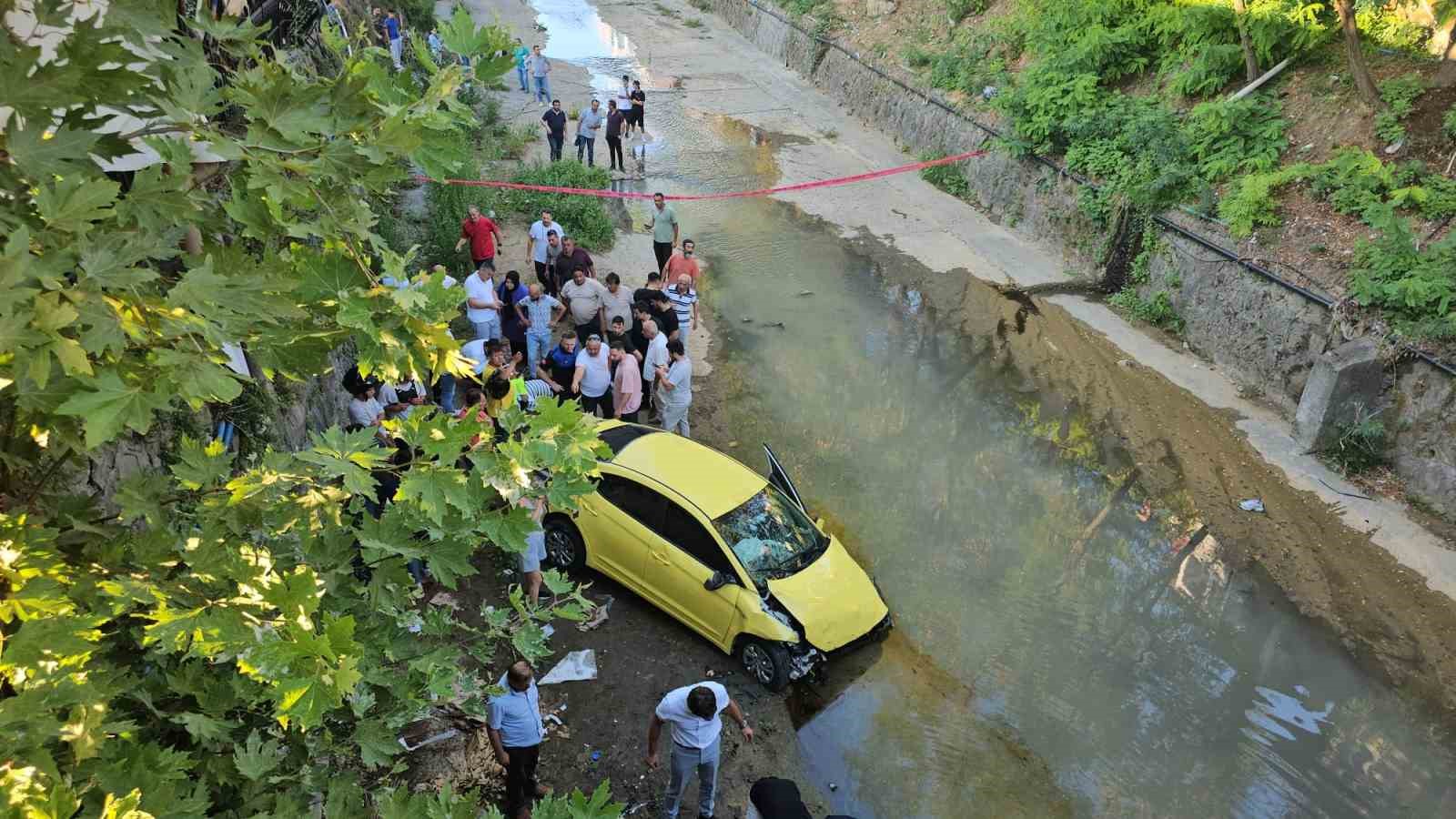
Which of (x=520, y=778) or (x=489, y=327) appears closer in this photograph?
(x=520, y=778)

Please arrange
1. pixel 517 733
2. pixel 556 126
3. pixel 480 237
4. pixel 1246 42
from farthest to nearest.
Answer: pixel 556 126 → pixel 1246 42 → pixel 480 237 → pixel 517 733

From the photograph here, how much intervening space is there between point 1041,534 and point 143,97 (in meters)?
8.89

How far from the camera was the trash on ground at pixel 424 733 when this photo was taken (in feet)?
21.8

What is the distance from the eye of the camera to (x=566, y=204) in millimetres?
15414

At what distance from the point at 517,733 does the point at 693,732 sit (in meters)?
1.11

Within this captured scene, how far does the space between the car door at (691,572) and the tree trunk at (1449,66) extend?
1274cm

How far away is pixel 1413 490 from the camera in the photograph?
33.5 feet

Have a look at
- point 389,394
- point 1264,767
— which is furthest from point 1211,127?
point 389,394

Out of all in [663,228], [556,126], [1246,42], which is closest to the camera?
[663,228]

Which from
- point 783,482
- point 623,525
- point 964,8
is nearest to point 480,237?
point 623,525

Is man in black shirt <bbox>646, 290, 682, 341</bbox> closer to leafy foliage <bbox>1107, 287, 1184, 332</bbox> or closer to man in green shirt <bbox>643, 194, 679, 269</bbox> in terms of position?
man in green shirt <bbox>643, 194, 679, 269</bbox>

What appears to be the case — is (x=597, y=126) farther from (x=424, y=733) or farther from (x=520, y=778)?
(x=520, y=778)

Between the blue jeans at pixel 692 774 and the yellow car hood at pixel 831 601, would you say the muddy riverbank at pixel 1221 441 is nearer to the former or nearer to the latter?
the yellow car hood at pixel 831 601

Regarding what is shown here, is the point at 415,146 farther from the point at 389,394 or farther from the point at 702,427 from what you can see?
the point at 702,427
